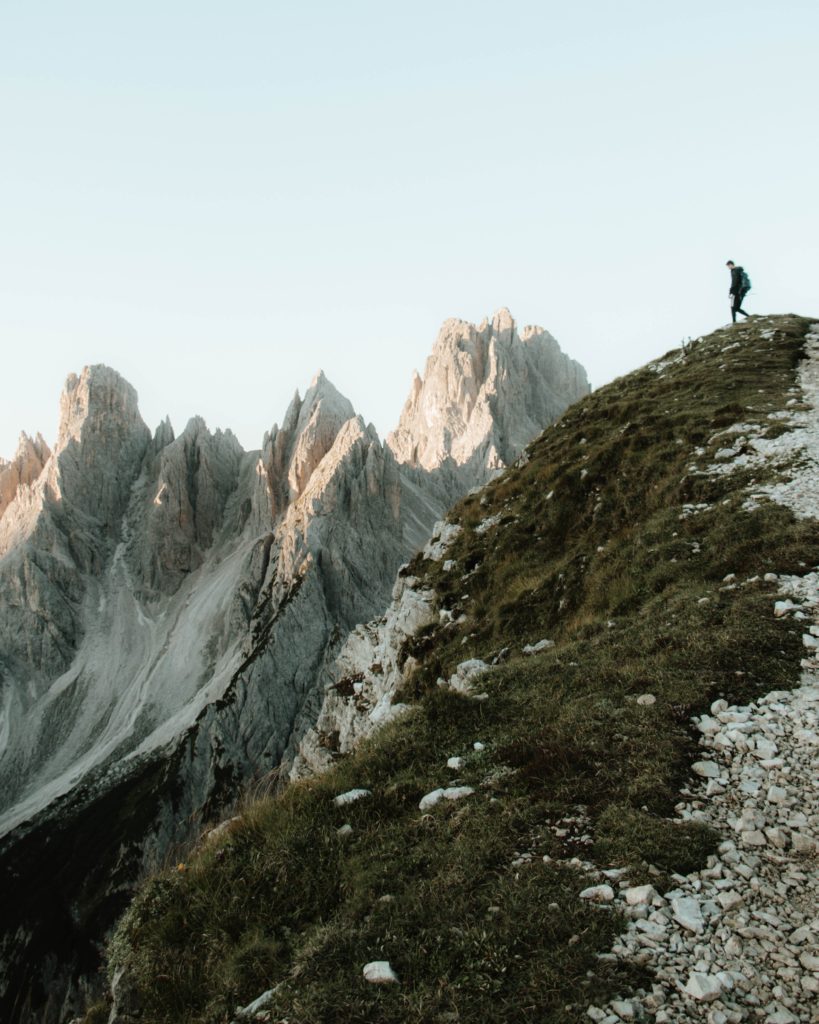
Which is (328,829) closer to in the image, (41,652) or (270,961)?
(270,961)

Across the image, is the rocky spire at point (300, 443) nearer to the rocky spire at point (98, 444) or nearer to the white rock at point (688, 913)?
the rocky spire at point (98, 444)

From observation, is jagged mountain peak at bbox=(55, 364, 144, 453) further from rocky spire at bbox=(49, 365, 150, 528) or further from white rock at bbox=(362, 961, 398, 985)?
white rock at bbox=(362, 961, 398, 985)

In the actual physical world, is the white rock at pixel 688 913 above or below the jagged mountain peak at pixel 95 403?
below

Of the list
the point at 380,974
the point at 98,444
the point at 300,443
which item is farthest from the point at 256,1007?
the point at 98,444

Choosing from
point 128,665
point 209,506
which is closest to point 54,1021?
point 128,665

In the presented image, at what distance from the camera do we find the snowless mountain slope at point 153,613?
8181 cm

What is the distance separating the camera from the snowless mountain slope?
268ft

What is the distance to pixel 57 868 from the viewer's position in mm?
79125

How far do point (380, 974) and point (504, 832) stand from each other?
2.20 metres

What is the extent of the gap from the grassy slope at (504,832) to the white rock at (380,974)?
0.09 meters

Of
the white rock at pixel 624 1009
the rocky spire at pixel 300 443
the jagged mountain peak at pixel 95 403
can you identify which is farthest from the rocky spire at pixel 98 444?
the white rock at pixel 624 1009

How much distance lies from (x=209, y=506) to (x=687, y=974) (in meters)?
152

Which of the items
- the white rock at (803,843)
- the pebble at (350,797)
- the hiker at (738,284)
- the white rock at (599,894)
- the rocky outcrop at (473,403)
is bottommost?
the white rock at (803,843)

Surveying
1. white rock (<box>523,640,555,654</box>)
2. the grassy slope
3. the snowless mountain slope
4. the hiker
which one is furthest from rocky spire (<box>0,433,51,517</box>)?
the grassy slope
